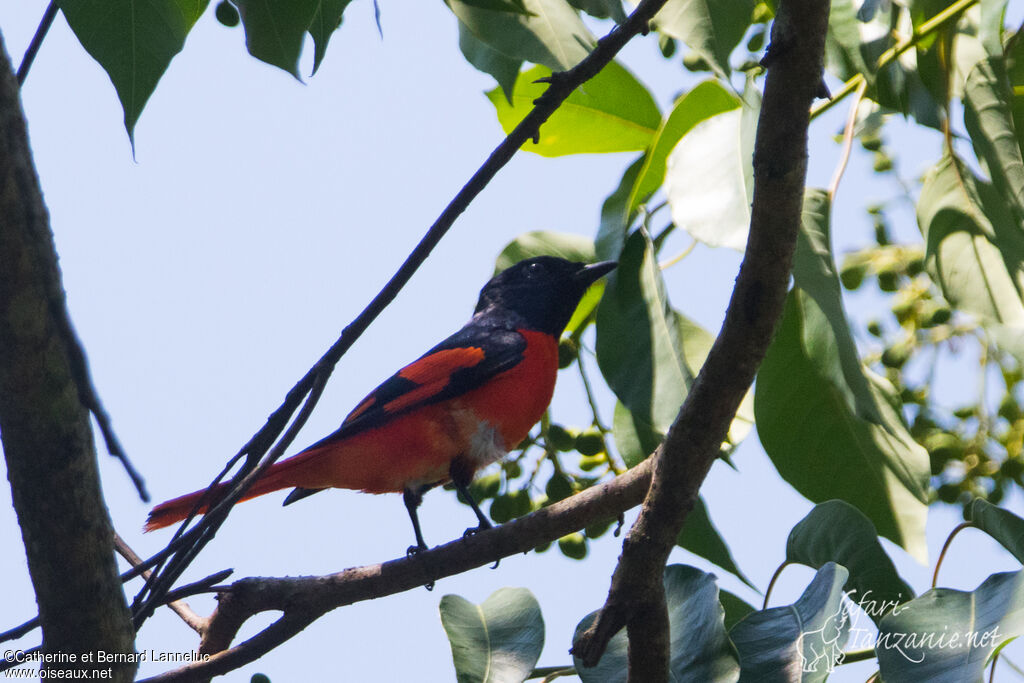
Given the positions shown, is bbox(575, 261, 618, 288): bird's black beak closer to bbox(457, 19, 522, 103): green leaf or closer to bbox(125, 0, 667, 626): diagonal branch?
bbox(457, 19, 522, 103): green leaf

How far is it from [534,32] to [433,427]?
5.98ft

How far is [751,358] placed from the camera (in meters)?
1.72

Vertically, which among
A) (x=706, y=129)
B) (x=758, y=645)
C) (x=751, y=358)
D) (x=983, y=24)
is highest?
(x=983, y=24)

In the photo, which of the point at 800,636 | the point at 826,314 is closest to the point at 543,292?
the point at 826,314

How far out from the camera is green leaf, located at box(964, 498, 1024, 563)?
1805 mm

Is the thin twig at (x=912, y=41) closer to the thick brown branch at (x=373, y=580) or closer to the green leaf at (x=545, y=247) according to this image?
the green leaf at (x=545, y=247)

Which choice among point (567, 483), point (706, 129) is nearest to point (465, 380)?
point (567, 483)

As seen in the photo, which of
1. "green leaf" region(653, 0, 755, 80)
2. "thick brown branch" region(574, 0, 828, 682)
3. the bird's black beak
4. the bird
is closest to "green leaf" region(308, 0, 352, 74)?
"green leaf" region(653, 0, 755, 80)

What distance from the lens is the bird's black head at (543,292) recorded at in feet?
13.9

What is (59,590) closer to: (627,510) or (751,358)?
(627,510)

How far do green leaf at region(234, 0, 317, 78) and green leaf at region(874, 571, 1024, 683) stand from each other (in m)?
1.51

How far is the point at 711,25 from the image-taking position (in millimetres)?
1980

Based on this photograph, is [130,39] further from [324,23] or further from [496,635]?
[496,635]

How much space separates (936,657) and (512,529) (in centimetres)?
101
